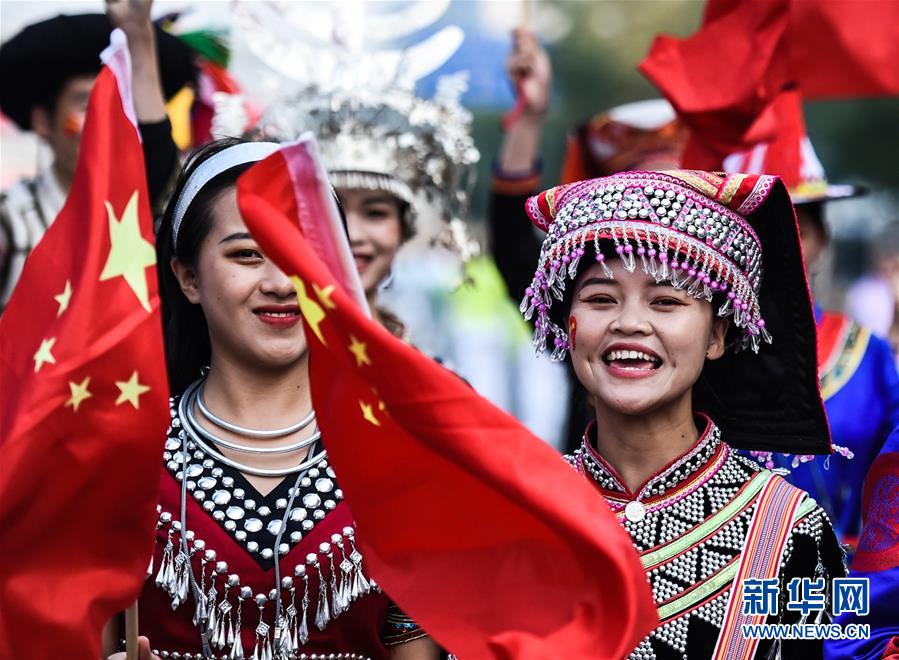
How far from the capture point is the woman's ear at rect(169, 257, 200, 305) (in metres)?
3.80

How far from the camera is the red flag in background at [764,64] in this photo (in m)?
4.86

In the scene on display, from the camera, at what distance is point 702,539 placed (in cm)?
348

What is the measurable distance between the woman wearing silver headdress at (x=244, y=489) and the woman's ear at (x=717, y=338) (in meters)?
1.01

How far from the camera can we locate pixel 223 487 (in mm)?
3600

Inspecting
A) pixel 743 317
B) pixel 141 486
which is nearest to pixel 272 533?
pixel 141 486

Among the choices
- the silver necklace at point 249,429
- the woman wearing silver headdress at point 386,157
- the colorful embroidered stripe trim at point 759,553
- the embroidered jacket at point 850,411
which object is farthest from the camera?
the woman wearing silver headdress at point 386,157


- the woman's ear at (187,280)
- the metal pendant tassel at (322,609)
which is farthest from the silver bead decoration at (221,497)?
the woman's ear at (187,280)

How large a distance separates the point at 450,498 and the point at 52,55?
3.21m

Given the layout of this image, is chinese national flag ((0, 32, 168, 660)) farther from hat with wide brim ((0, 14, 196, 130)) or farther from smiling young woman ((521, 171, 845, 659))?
hat with wide brim ((0, 14, 196, 130))

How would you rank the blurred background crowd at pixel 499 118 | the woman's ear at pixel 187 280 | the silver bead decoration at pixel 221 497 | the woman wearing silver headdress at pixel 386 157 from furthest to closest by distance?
the blurred background crowd at pixel 499 118
the woman wearing silver headdress at pixel 386 157
the woman's ear at pixel 187 280
the silver bead decoration at pixel 221 497

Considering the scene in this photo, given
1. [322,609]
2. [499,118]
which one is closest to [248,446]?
[322,609]

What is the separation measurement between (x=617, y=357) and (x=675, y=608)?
61cm

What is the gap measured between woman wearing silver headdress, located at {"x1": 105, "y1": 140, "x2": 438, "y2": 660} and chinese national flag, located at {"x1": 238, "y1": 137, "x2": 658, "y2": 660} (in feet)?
1.12

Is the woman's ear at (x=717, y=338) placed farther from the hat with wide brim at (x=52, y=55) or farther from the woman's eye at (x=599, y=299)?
the hat with wide brim at (x=52, y=55)
